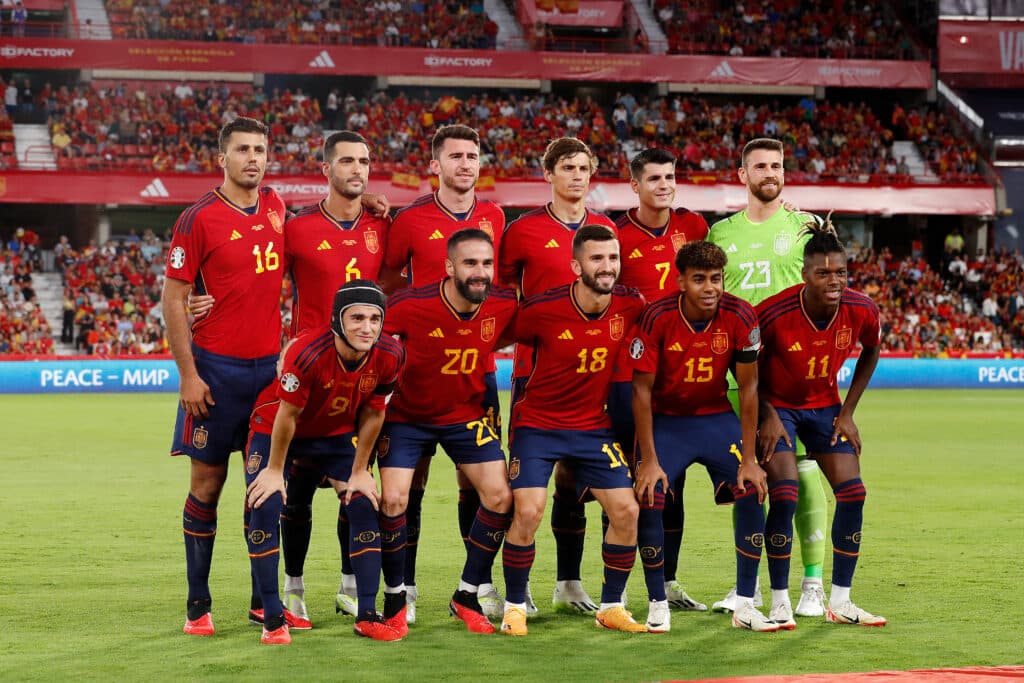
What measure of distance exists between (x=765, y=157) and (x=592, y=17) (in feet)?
Answer: 113

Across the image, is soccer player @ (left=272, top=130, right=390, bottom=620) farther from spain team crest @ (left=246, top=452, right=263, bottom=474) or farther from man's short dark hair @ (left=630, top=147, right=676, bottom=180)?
man's short dark hair @ (left=630, top=147, right=676, bottom=180)

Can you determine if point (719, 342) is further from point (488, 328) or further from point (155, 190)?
point (155, 190)

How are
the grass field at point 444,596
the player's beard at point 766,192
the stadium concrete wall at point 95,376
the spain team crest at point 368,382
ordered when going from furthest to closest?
1. the stadium concrete wall at point 95,376
2. the player's beard at point 766,192
3. the spain team crest at point 368,382
4. the grass field at point 444,596

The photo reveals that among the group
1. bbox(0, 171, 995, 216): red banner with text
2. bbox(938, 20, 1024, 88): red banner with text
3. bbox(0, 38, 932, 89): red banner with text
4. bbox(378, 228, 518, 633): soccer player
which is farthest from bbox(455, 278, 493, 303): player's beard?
bbox(938, 20, 1024, 88): red banner with text

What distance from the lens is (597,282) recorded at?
6.57 metres

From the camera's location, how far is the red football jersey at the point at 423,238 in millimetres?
7148

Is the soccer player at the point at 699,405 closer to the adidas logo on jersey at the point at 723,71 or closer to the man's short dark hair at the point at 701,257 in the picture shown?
the man's short dark hair at the point at 701,257

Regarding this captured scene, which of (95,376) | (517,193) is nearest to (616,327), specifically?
(95,376)

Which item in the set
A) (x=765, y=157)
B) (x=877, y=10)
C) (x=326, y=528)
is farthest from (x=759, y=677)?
(x=877, y=10)

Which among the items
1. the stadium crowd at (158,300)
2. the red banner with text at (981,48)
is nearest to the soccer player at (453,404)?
the stadium crowd at (158,300)

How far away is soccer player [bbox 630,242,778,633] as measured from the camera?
259 inches

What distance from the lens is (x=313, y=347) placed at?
6277mm

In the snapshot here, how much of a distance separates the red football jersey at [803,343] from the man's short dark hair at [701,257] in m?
0.56

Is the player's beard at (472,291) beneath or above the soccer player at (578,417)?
above
